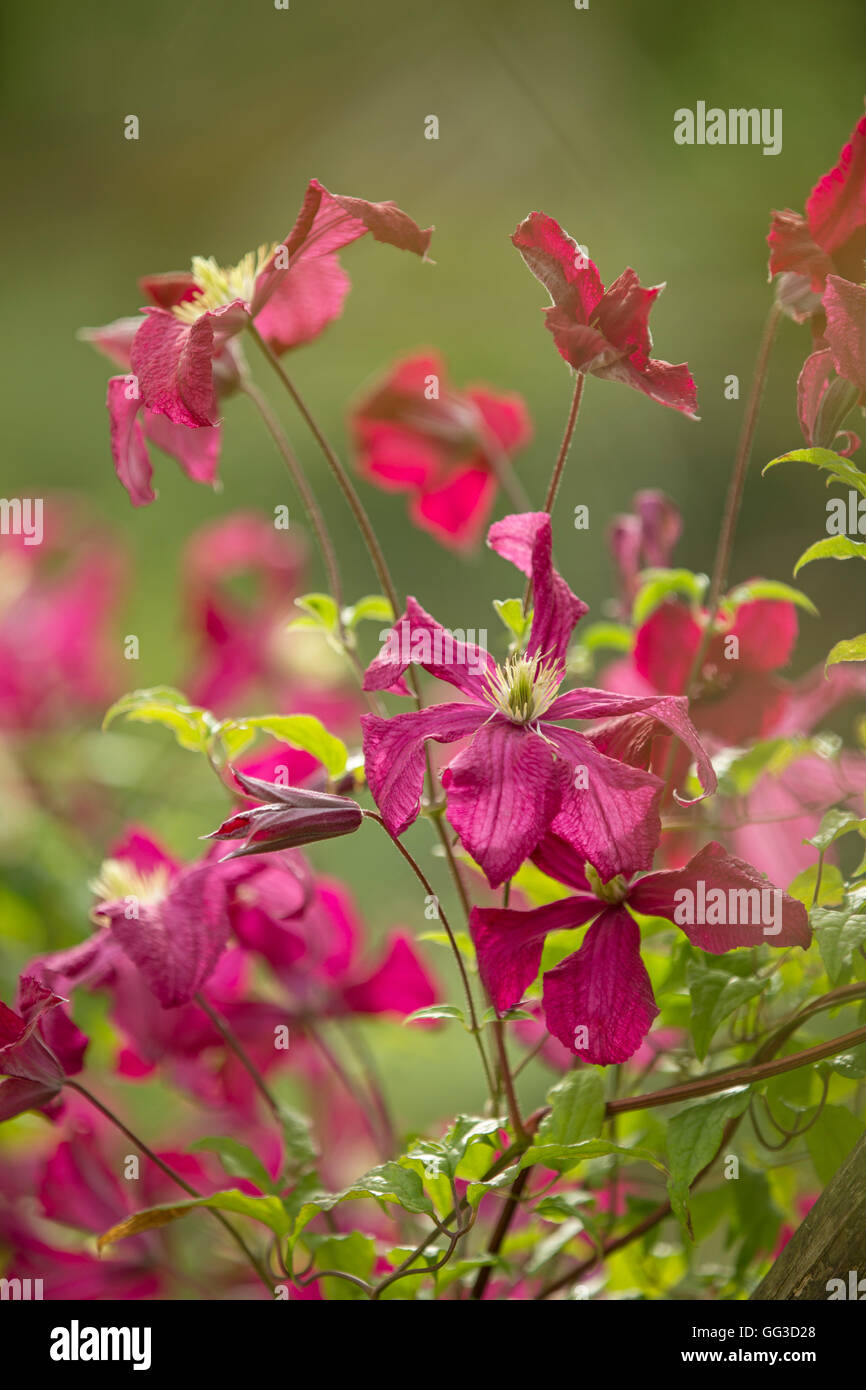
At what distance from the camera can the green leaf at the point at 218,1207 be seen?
0.31m

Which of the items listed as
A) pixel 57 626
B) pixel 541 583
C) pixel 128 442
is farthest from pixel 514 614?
pixel 57 626

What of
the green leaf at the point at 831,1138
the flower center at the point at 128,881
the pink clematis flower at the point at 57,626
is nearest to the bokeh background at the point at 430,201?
the pink clematis flower at the point at 57,626

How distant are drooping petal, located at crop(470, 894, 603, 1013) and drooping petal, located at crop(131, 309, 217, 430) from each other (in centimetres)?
14

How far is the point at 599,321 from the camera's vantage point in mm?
301

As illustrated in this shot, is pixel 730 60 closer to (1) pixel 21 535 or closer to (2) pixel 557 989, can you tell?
(1) pixel 21 535

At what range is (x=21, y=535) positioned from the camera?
0.78 m

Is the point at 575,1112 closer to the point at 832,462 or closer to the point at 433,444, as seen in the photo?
the point at 832,462

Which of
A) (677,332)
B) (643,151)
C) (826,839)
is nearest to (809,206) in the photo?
(826,839)

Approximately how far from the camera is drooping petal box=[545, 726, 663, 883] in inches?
10.8

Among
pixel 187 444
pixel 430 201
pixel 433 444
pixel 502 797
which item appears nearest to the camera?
pixel 502 797

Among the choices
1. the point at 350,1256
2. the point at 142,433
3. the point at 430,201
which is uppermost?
the point at 430,201

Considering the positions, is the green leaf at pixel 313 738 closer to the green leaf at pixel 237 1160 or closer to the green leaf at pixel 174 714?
the green leaf at pixel 174 714

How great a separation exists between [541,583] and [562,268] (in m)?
0.08

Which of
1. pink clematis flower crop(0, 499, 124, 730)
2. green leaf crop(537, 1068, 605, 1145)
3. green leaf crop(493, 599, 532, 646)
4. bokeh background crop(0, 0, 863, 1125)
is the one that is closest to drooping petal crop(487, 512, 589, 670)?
green leaf crop(493, 599, 532, 646)
